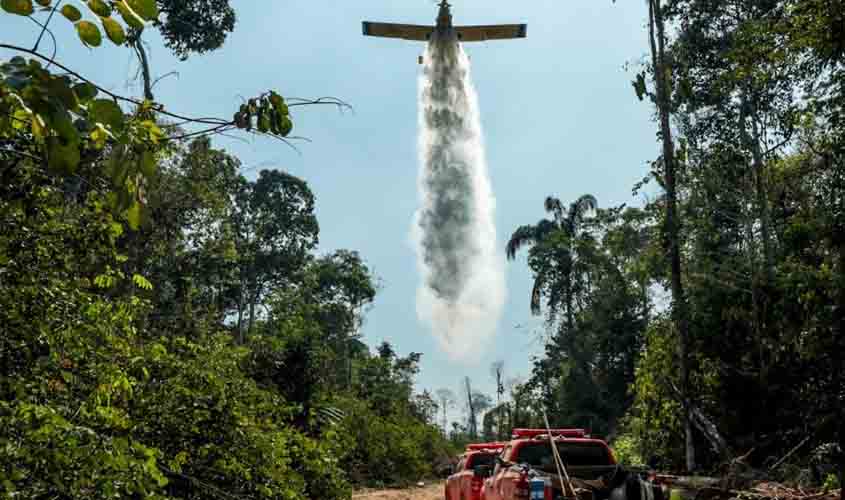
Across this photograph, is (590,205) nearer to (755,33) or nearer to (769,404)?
(769,404)

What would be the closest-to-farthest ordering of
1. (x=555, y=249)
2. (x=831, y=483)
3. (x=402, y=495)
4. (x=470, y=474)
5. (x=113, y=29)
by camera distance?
(x=113, y=29), (x=470, y=474), (x=831, y=483), (x=402, y=495), (x=555, y=249)

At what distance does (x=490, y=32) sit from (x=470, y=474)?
1813 cm

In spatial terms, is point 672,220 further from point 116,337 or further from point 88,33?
point 88,33

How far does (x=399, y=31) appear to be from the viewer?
2780 centimetres

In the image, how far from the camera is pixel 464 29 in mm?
28672

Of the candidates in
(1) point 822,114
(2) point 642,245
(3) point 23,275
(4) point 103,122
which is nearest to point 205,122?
(4) point 103,122

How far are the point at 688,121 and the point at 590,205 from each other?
68.8ft

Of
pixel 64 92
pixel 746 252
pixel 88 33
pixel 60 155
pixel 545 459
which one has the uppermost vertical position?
pixel 746 252

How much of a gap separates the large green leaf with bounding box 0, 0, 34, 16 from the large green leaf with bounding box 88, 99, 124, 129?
0.37 m

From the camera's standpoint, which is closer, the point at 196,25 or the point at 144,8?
the point at 144,8

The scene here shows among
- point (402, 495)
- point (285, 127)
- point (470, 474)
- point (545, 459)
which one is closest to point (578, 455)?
point (545, 459)

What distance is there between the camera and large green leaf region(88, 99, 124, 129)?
7.42 feet

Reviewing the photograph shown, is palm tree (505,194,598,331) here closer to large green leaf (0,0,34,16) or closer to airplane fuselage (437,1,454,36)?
airplane fuselage (437,1,454,36)

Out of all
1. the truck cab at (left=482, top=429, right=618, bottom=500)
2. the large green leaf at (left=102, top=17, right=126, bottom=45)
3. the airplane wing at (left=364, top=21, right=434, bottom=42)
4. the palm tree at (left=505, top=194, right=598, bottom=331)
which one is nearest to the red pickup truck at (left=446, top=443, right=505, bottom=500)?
the truck cab at (left=482, top=429, right=618, bottom=500)
